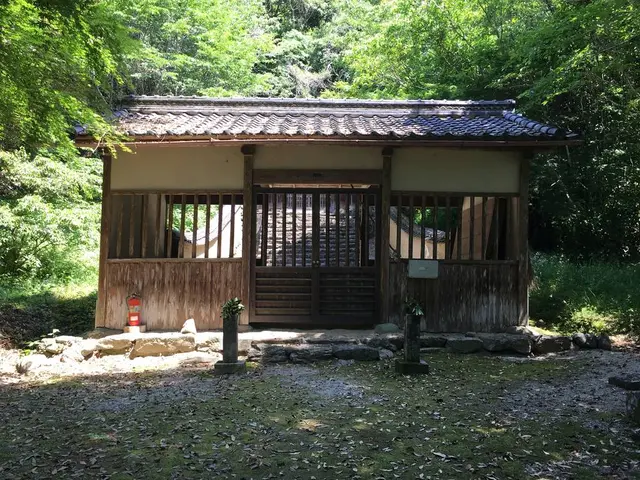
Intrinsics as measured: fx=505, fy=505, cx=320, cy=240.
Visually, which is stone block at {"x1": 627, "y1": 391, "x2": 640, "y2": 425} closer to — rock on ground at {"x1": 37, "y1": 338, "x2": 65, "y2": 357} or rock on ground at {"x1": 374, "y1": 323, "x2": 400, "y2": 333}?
rock on ground at {"x1": 374, "y1": 323, "x2": 400, "y2": 333}

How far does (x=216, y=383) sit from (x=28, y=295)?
744cm

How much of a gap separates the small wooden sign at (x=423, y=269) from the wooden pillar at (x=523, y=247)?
153 centimetres

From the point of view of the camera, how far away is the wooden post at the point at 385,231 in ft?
29.1

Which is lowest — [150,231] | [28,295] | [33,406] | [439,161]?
[33,406]

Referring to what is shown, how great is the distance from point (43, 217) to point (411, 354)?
9.40 m

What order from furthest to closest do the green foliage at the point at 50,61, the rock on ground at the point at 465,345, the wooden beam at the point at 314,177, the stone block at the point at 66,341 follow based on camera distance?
1. the wooden beam at the point at 314,177
2. the rock on ground at the point at 465,345
3. the stone block at the point at 66,341
4. the green foliage at the point at 50,61

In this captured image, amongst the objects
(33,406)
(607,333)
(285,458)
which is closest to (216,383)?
(33,406)

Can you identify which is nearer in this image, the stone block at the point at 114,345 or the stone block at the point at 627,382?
the stone block at the point at 627,382

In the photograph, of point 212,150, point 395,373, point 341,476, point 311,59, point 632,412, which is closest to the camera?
point 341,476

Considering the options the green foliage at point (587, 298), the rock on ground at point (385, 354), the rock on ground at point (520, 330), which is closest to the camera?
the rock on ground at point (385, 354)

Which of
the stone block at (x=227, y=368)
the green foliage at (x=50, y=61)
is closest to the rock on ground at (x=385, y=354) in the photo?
the stone block at (x=227, y=368)

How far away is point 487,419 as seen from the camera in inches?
193

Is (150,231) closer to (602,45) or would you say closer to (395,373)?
(395,373)

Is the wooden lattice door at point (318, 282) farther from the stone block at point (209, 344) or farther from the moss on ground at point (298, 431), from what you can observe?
the moss on ground at point (298, 431)
